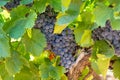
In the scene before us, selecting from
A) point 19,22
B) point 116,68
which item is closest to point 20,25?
point 19,22

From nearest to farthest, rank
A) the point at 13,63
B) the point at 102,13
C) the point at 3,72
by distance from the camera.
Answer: the point at 102,13, the point at 13,63, the point at 3,72

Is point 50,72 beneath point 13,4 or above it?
beneath

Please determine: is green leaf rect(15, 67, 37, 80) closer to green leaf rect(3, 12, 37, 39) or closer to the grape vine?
the grape vine

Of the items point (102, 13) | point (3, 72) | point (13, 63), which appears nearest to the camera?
point (102, 13)

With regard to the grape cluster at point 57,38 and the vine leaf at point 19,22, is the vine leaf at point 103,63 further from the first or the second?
the vine leaf at point 19,22

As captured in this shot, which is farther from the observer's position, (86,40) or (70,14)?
(86,40)

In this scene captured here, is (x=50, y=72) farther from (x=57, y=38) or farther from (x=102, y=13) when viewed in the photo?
(x=102, y=13)

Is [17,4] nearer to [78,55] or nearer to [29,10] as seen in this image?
[29,10]
